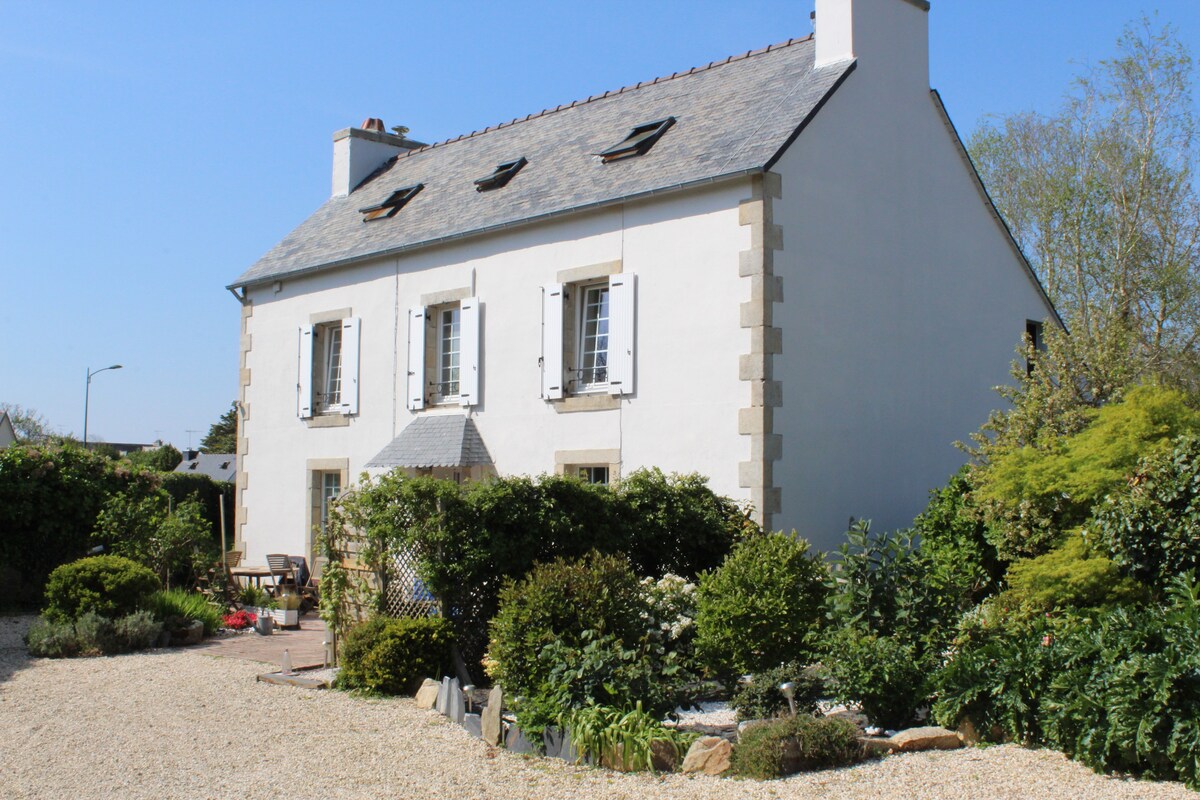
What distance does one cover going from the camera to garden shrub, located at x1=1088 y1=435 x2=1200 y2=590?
7.25m

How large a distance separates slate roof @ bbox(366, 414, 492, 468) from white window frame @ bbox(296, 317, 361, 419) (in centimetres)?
180

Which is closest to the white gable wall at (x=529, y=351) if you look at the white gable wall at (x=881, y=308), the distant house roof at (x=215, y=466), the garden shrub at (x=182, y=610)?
the white gable wall at (x=881, y=308)

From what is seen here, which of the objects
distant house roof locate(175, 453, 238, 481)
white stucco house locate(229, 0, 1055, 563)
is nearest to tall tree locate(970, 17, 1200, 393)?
white stucco house locate(229, 0, 1055, 563)

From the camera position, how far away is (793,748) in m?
6.23

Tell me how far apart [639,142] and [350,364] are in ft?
17.6

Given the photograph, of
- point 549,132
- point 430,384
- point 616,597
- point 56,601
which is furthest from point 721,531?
point 549,132

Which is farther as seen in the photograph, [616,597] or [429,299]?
[429,299]

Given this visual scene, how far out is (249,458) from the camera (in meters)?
18.2

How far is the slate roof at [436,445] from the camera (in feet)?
46.0

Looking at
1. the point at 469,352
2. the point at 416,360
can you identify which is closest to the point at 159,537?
the point at 416,360

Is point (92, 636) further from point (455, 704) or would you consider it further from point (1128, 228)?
point (1128, 228)

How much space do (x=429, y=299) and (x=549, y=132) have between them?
128 inches

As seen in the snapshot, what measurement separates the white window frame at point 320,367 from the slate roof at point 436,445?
1.80m

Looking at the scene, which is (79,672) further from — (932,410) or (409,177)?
(409,177)
